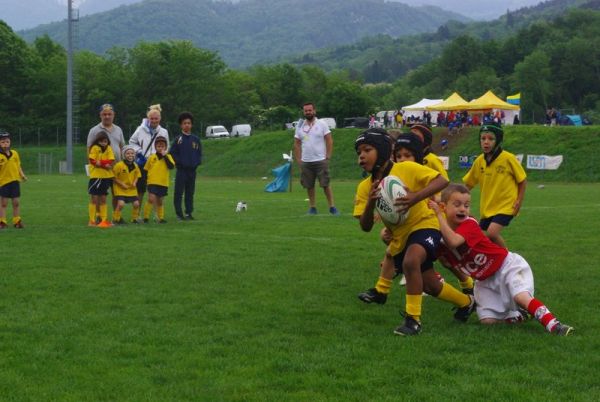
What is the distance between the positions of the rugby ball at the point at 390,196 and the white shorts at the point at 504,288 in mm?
949

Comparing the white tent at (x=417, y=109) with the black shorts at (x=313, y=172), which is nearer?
the black shorts at (x=313, y=172)

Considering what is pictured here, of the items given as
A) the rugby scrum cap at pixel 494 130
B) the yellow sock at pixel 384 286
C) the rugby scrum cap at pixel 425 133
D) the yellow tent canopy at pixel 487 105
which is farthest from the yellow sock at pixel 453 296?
the yellow tent canopy at pixel 487 105

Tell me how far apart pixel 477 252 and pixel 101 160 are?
8395 millimetres

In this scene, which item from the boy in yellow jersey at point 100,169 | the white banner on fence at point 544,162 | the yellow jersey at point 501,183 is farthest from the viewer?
the white banner on fence at point 544,162

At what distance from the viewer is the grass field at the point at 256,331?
4812 millimetres

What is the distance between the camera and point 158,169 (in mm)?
15094

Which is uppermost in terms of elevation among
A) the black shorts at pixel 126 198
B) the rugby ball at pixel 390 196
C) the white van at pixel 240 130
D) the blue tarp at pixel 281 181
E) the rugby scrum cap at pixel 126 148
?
Result: the white van at pixel 240 130

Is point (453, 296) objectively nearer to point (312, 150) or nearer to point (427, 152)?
point (427, 152)

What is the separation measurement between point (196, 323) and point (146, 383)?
1.62 meters

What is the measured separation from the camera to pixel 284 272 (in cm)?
905

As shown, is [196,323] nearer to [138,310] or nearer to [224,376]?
[138,310]

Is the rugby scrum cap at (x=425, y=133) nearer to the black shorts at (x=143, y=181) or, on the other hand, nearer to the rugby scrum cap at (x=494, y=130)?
the rugby scrum cap at (x=494, y=130)

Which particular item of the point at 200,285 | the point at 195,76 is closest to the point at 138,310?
the point at 200,285

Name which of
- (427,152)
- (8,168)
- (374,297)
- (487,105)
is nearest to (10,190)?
(8,168)
